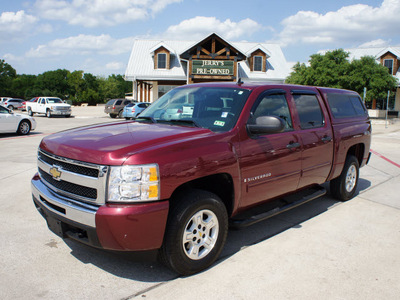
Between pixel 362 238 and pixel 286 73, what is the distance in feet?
106

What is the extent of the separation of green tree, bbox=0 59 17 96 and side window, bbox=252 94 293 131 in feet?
322

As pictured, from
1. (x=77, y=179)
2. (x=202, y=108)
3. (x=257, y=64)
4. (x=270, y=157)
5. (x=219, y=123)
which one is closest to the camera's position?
(x=77, y=179)

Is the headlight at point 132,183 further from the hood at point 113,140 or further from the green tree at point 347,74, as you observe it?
the green tree at point 347,74

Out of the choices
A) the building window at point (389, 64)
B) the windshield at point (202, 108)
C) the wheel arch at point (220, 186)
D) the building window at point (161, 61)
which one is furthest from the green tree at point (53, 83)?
the wheel arch at point (220, 186)

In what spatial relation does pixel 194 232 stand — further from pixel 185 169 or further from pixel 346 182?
pixel 346 182

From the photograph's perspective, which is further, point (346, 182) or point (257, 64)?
point (257, 64)

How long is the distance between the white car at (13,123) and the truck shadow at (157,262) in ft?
40.0

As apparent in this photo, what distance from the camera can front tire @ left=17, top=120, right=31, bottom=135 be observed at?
14757 mm

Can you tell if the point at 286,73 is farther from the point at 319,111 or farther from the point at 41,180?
the point at 41,180

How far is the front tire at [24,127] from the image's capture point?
581 inches

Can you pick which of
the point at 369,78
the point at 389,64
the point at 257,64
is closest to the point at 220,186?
the point at 369,78

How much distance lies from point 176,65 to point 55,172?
3034 cm

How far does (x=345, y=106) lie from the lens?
5.67 meters

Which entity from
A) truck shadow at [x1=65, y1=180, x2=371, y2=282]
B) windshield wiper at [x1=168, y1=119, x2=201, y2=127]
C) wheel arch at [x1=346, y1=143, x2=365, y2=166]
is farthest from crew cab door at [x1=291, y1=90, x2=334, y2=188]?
windshield wiper at [x1=168, y1=119, x2=201, y2=127]
